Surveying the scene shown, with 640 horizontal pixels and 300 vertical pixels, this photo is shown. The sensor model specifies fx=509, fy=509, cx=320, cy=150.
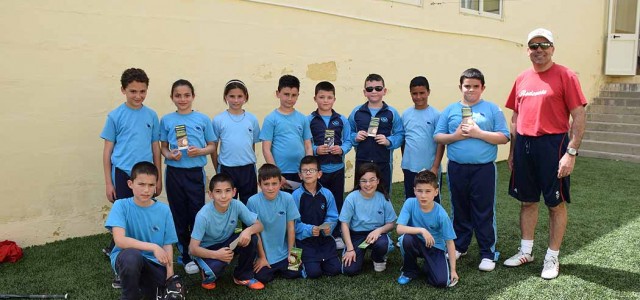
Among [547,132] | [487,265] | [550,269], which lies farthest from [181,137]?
[550,269]

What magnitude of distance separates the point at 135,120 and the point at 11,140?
1.32 meters

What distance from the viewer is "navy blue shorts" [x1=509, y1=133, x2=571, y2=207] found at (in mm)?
3717

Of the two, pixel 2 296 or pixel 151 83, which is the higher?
pixel 151 83

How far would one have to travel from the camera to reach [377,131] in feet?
15.0

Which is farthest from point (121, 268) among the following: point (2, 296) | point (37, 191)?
point (37, 191)

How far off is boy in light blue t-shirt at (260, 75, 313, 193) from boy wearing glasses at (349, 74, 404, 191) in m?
0.51

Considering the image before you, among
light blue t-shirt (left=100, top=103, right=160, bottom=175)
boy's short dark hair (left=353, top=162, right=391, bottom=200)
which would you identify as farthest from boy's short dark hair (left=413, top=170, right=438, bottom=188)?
light blue t-shirt (left=100, top=103, right=160, bottom=175)

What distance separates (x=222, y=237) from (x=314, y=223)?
80 cm

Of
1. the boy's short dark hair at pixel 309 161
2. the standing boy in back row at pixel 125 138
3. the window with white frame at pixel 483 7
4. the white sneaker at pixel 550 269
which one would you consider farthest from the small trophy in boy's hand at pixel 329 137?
the window with white frame at pixel 483 7

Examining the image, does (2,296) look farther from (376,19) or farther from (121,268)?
(376,19)

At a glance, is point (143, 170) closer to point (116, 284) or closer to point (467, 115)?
point (116, 284)

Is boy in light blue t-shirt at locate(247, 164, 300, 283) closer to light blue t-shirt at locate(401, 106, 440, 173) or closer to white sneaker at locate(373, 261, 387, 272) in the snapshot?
white sneaker at locate(373, 261, 387, 272)

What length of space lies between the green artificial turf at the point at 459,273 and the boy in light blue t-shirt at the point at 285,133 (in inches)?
40.4

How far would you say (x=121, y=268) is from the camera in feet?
10.3
